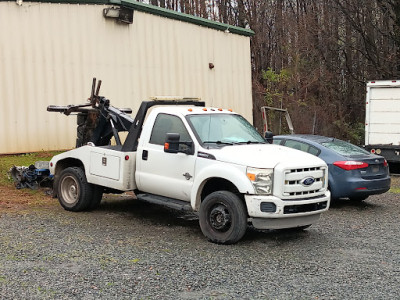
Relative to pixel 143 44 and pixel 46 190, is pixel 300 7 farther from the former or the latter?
pixel 46 190

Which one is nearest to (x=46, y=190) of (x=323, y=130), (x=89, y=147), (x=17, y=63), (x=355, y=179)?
(x=89, y=147)

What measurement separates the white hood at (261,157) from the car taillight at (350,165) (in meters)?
2.90

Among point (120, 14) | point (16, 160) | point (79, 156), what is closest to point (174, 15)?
point (120, 14)

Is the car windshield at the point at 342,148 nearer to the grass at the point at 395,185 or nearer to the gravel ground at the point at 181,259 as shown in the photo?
the gravel ground at the point at 181,259

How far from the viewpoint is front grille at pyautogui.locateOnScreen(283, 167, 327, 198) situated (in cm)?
792

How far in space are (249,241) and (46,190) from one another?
6.01 meters

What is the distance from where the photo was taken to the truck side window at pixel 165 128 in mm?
9055

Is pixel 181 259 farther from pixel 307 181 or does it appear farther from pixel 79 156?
pixel 79 156

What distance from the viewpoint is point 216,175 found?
8195 millimetres

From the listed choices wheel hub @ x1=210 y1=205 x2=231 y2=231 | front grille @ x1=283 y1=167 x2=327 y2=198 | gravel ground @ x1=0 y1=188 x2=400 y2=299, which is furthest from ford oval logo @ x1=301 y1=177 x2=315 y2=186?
wheel hub @ x1=210 y1=205 x2=231 y2=231

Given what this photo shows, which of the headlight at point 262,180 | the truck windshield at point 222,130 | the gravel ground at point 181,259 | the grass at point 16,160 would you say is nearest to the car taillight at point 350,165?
the gravel ground at point 181,259

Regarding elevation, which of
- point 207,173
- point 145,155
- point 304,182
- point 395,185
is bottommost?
point 395,185

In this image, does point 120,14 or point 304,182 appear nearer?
point 304,182

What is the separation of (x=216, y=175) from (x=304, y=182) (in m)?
1.28
